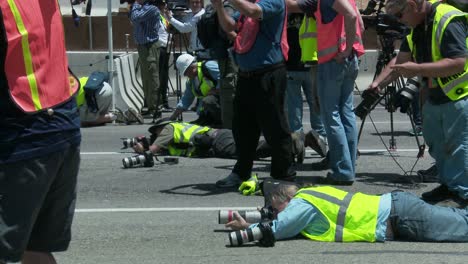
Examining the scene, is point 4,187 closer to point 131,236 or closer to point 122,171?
point 131,236

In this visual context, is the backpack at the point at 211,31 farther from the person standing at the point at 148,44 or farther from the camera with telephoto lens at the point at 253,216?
the person standing at the point at 148,44

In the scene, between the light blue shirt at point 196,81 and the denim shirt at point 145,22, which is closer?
the light blue shirt at point 196,81

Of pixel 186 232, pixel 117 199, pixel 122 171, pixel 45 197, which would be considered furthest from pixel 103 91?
pixel 45 197

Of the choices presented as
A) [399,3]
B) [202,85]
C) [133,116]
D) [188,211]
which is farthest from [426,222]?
[133,116]

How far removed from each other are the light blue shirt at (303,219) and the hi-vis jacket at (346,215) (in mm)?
29

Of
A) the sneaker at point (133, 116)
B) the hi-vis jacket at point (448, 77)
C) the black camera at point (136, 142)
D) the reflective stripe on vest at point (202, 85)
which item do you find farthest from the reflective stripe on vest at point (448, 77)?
the sneaker at point (133, 116)

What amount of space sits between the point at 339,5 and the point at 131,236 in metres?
2.83

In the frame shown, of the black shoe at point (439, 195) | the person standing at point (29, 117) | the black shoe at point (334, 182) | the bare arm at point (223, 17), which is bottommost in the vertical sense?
the black shoe at point (334, 182)

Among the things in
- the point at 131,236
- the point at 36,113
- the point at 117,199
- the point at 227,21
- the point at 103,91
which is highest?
the point at 36,113

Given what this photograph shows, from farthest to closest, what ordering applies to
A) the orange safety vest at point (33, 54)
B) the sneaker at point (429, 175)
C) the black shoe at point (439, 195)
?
the sneaker at point (429, 175)
the black shoe at point (439, 195)
the orange safety vest at point (33, 54)

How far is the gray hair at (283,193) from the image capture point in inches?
245

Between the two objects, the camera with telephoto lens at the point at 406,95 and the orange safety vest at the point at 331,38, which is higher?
the orange safety vest at the point at 331,38

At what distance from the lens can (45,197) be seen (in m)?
3.80

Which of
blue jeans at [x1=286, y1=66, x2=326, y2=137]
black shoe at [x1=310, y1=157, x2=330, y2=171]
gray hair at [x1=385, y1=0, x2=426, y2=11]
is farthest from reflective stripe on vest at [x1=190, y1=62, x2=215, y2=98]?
gray hair at [x1=385, y1=0, x2=426, y2=11]
